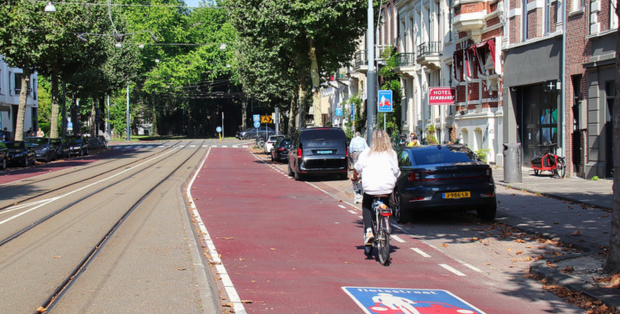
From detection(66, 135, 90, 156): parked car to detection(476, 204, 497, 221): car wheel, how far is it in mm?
40710

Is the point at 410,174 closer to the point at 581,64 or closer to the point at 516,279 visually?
the point at 516,279

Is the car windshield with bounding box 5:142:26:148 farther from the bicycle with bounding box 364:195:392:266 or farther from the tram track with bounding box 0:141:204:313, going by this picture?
the bicycle with bounding box 364:195:392:266

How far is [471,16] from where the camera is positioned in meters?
28.4

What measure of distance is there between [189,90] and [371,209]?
77.4 metres

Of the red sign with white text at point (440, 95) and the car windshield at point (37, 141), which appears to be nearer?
the red sign with white text at point (440, 95)

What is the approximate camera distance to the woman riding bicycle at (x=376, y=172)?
9133 millimetres

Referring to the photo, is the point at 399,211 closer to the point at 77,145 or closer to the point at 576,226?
the point at 576,226

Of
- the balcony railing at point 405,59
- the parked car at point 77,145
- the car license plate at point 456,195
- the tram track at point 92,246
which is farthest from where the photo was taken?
the parked car at point 77,145

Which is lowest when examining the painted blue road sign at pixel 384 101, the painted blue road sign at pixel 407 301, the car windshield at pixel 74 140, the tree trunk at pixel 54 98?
the painted blue road sign at pixel 407 301

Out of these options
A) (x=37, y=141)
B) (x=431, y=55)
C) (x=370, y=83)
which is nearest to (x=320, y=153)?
(x=370, y=83)

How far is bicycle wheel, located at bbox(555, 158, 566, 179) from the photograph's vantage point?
71.3 ft

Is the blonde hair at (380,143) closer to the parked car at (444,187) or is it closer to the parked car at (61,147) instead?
the parked car at (444,187)

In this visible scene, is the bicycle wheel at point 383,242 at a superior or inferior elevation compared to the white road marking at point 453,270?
superior

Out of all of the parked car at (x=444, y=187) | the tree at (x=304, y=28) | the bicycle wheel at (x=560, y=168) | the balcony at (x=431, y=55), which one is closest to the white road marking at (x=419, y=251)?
the parked car at (x=444, y=187)
